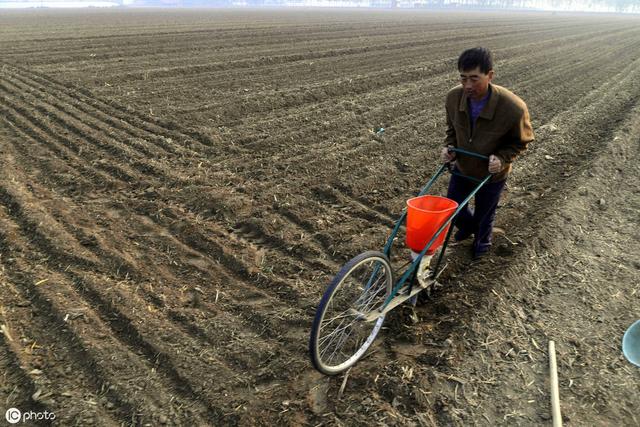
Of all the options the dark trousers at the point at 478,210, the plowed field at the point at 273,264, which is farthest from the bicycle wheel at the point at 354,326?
the dark trousers at the point at 478,210

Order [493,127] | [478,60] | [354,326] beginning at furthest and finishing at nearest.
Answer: [493,127] → [354,326] → [478,60]

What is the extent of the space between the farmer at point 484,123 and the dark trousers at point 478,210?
0.03 ft

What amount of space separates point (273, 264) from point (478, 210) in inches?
85.9

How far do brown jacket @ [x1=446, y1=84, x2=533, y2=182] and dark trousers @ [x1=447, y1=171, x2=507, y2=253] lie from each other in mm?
244

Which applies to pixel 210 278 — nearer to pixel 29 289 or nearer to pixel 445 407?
pixel 29 289

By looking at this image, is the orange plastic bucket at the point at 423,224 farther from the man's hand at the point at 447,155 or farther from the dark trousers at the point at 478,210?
Result: the dark trousers at the point at 478,210

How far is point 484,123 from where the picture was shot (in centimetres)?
377

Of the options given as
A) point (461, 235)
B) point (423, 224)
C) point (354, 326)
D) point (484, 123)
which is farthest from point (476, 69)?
point (354, 326)

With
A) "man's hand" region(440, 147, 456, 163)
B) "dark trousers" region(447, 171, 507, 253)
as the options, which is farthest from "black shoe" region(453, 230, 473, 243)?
"man's hand" region(440, 147, 456, 163)

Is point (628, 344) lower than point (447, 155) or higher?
lower

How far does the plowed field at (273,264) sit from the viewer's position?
120 inches

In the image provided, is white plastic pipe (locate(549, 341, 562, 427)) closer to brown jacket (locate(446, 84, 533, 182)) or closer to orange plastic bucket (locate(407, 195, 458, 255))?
orange plastic bucket (locate(407, 195, 458, 255))

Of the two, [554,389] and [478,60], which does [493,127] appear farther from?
[554,389]

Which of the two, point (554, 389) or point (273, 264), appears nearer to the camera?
point (554, 389)
